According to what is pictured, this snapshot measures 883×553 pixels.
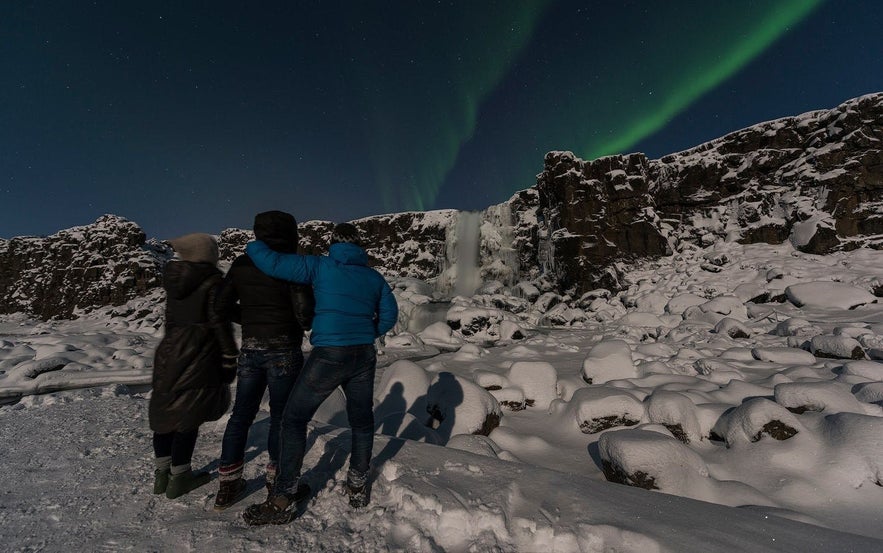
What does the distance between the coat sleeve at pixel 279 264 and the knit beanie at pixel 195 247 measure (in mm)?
591

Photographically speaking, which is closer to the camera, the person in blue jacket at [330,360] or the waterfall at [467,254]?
the person in blue jacket at [330,360]

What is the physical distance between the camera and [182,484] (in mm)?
2574

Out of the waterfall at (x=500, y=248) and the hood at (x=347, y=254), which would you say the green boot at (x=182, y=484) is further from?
the waterfall at (x=500, y=248)

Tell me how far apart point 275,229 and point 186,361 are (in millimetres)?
1203

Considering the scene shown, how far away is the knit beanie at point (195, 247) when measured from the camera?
259cm

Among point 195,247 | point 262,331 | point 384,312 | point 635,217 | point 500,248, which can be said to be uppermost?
point 635,217

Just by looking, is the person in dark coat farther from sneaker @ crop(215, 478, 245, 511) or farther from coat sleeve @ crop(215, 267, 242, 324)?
sneaker @ crop(215, 478, 245, 511)

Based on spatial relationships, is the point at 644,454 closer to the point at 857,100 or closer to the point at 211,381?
the point at 211,381

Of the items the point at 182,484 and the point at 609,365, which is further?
the point at 609,365

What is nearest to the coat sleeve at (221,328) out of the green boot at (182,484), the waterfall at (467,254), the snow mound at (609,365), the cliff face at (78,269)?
the green boot at (182,484)

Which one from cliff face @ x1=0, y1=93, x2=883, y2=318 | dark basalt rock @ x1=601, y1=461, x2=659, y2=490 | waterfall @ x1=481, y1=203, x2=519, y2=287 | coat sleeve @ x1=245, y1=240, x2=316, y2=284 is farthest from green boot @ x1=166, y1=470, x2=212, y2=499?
waterfall @ x1=481, y1=203, x2=519, y2=287

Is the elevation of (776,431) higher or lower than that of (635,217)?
lower

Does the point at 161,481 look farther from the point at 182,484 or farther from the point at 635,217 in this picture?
the point at 635,217

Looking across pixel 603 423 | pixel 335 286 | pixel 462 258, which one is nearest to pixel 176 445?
pixel 335 286
